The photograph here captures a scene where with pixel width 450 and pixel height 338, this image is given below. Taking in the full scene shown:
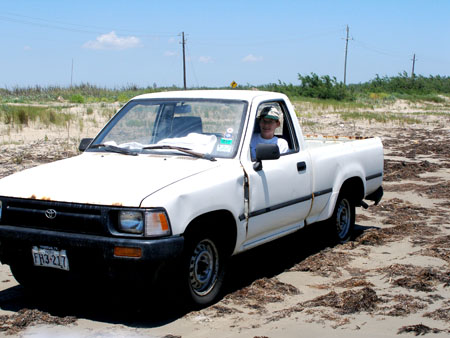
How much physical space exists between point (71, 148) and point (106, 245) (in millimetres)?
12797

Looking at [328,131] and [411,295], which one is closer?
[411,295]

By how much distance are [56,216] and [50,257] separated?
316 mm

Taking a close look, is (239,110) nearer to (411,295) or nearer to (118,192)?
(118,192)

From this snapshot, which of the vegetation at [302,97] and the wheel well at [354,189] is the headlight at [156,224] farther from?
the vegetation at [302,97]

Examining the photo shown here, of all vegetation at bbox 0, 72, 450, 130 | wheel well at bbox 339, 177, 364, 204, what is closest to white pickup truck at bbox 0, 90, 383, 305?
wheel well at bbox 339, 177, 364, 204

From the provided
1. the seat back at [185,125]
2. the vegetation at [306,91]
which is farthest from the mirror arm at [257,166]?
the vegetation at [306,91]

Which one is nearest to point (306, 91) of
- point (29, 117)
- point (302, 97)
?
point (302, 97)

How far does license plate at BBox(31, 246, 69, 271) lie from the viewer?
4859mm

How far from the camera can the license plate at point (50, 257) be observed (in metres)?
4.86

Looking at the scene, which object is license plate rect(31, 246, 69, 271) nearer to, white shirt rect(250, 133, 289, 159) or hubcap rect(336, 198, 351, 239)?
white shirt rect(250, 133, 289, 159)

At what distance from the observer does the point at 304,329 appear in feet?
16.0

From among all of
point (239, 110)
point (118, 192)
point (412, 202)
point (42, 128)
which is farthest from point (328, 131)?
point (118, 192)

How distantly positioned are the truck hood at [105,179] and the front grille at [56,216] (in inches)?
2.0

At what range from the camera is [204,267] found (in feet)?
17.6
